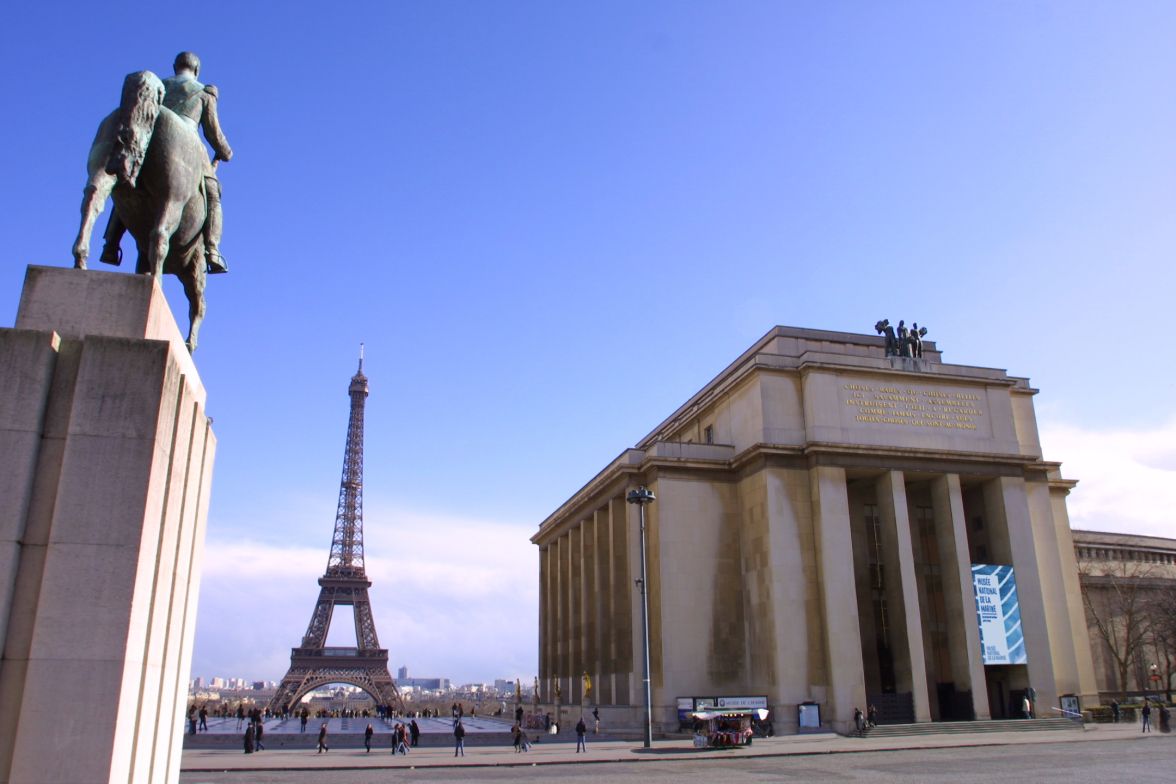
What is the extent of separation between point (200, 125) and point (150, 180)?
180 centimetres

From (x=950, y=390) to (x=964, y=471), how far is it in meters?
5.31

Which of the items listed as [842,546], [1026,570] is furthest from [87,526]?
[1026,570]

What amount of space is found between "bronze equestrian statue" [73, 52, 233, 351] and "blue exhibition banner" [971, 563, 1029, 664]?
4942 centimetres

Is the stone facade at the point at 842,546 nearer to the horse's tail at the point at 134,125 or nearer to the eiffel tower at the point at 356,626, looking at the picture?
the horse's tail at the point at 134,125

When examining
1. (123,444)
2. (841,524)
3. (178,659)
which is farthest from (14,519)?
(841,524)

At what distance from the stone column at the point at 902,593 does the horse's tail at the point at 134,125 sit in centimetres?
4843

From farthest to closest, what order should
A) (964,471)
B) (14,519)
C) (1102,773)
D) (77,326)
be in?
(964,471)
(1102,773)
(77,326)
(14,519)

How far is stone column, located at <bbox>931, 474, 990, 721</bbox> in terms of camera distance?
162 feet

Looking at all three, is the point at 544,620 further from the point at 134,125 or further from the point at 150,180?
the point at 134,125

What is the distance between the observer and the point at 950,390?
5566 cm

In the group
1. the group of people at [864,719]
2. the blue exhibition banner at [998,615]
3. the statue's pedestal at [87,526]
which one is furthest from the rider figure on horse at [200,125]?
the blue exhibition banner at [998,615]

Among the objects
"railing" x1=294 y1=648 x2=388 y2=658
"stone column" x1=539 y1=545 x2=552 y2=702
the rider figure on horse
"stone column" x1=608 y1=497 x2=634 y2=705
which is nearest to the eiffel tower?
"railing" x1=294 y1=648 x2=388 y2=658

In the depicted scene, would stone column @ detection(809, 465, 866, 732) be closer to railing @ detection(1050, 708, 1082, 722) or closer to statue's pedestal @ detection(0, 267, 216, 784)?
railing @ detection(1050, 708, 1082, 722)

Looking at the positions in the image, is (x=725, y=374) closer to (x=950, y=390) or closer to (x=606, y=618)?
(x=950, y=390)
